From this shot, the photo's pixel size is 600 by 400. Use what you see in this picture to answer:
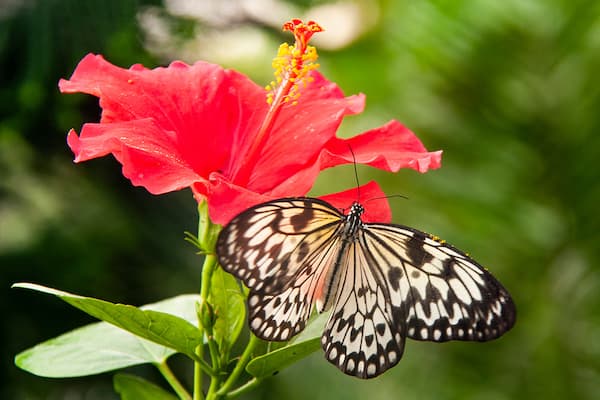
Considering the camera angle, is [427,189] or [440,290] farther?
[427,189]

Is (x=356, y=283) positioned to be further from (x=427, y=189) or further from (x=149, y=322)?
(x=427, y=189)

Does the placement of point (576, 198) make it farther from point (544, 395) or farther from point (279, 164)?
point (279, 164)

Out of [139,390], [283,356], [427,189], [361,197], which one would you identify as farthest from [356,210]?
[427,189]

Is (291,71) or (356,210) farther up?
(291,71)

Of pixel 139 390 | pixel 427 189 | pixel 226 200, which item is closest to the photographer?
pixel 226 200

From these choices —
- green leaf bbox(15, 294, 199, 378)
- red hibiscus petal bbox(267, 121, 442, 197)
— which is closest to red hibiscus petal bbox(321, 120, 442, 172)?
red hibiscus petal bbox(267, 121, 442, 197)

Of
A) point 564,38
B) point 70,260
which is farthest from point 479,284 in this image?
point 564,38
